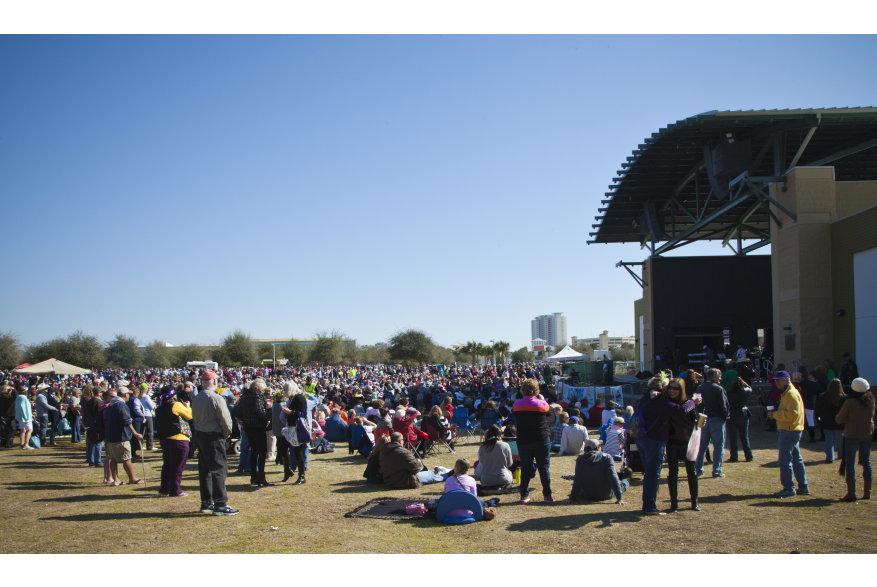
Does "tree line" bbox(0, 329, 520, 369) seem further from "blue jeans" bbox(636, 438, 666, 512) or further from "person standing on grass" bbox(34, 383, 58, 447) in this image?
"blue jeans" bbox(636, 438, 666, 512)

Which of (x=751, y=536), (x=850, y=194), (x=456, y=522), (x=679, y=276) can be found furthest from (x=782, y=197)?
(x=456, y=522)

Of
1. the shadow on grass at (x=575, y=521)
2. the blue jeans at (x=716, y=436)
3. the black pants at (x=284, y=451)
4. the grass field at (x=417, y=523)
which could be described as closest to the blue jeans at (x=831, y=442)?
the grass field at (x=417, y=523)

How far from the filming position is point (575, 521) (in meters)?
5.29

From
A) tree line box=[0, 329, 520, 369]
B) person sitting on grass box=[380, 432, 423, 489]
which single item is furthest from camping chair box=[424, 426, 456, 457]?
tree line box=[0, 329, 520, 369]

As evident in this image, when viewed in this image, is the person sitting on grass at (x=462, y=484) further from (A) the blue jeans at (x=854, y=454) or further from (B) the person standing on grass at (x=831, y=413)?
(B) the person standing on grass at (x=831, y=413)

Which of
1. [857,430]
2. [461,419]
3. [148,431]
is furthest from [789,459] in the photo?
[148,431]

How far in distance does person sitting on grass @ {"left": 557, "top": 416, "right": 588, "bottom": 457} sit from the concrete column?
30.7ft

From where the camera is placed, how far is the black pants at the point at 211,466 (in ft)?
18.7

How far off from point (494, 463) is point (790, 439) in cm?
334

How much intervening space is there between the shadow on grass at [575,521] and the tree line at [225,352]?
173 feet

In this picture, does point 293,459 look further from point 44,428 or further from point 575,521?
point 44,428

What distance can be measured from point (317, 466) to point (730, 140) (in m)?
16.1

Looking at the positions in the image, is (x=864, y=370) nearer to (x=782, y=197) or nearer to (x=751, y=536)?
(x=782, y=197)

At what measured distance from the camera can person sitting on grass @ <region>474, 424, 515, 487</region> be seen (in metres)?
6.83
